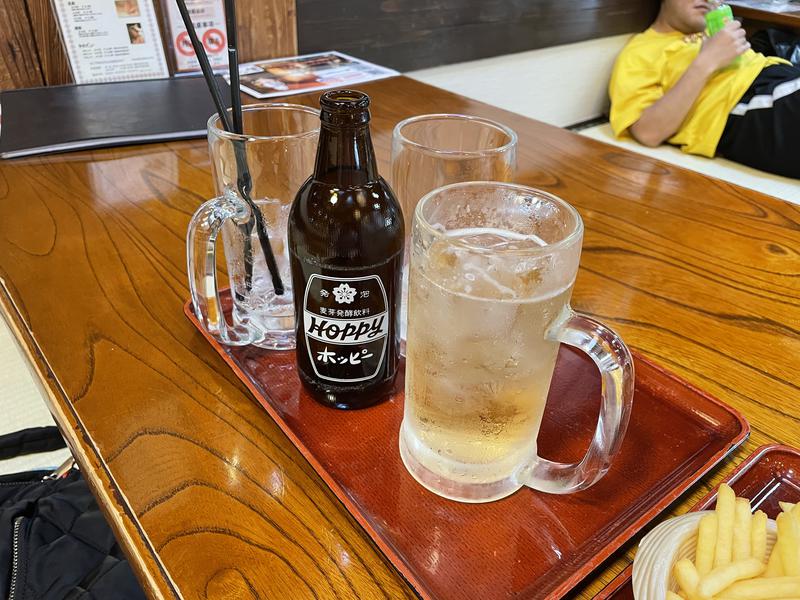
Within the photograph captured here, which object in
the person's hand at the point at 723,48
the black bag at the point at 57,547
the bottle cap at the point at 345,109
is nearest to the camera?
the bottle cap at the point at 345,109

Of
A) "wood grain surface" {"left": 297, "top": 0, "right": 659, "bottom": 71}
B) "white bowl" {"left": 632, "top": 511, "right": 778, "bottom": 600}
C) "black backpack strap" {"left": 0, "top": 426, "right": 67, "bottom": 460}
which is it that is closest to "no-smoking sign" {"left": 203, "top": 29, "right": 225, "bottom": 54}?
"wood grain surface" {"left": 297, "top": 0, "right": 659, "bottom": 71}

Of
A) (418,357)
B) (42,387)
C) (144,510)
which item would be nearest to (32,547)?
(42,387)

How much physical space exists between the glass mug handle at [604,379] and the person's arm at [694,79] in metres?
1.91

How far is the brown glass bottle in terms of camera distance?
481mm

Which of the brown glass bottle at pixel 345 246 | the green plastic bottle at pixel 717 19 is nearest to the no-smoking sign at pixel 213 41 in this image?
the brown glass bottle at pixel 345 246

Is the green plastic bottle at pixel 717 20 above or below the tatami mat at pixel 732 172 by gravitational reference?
above

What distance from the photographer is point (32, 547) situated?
805 millimetres

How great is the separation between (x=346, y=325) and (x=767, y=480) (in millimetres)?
367

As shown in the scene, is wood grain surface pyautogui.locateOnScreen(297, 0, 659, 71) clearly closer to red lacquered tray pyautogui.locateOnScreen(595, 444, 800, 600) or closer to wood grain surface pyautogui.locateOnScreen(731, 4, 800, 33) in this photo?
wood grain surface pyautogui.locateOnScreen(731, 4, 800, 33)

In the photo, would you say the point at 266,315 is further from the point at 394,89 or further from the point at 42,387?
the point at 394,89

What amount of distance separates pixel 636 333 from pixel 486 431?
315mm

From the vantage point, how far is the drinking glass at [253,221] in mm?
557

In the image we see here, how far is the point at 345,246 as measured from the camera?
0.49 meters

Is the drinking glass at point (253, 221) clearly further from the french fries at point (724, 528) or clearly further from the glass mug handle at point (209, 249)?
the french fries at point (724, 528)
